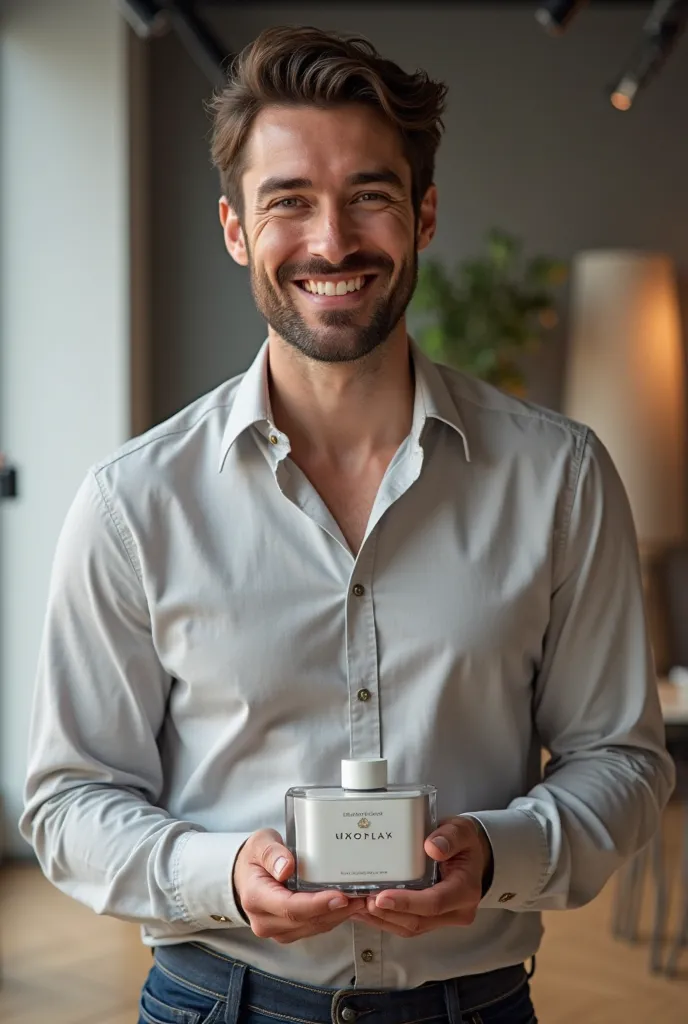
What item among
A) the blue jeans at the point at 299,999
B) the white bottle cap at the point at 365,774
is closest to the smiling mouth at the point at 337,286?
the white bottle cap at the point at 365,774

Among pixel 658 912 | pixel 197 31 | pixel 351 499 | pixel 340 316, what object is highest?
pixel 197 31

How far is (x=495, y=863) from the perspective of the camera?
1.39 meters

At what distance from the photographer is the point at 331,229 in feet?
4.82

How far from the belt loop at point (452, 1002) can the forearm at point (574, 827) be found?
0.34 ft

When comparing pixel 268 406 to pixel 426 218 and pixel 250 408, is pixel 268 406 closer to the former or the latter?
pixel 250 408

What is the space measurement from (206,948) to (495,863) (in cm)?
34

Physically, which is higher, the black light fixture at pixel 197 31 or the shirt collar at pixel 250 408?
the black light fixture at pixel 197 31

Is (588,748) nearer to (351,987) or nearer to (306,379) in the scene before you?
(351,987)

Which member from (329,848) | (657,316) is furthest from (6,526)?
(329,848)

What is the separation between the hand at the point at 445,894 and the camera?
125 centimetres

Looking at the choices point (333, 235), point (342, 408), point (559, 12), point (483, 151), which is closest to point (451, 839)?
point (342, 408)

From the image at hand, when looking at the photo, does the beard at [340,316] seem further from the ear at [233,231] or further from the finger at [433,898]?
the finger at [433,898]

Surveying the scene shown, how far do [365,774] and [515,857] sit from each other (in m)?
0.22

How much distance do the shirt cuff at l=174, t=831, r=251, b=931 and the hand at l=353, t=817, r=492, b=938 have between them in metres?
0.15
